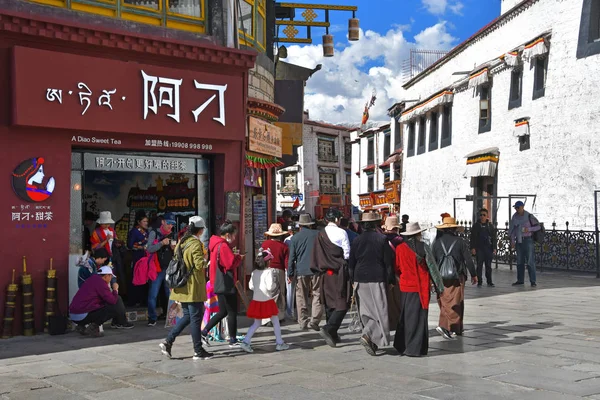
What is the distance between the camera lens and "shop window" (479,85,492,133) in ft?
90.7

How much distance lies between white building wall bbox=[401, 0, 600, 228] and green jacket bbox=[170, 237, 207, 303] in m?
15.1

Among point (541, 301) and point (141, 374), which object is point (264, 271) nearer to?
point (141, 374)

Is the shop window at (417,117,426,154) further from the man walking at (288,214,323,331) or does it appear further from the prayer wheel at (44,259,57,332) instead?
the prayer wheel at (44,259,57,332)

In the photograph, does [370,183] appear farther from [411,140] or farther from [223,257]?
[223,257]

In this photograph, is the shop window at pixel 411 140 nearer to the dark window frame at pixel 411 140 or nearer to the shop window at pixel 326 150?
the dark window frame at pixel 411 140

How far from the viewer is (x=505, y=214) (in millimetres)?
25984

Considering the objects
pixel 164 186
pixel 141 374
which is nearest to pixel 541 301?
pixel 164 186

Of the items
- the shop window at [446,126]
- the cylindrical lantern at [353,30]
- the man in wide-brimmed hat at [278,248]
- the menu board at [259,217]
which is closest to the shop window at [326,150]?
the shop window at [446,126]

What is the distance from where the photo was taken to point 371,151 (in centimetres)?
5053

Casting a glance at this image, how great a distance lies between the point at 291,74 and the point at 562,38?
26.6ft

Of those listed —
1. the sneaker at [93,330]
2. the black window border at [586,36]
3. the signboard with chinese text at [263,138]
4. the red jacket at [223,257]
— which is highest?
the black window border at [586,36]

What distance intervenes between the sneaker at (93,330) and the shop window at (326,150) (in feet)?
168

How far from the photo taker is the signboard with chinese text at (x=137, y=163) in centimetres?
1181

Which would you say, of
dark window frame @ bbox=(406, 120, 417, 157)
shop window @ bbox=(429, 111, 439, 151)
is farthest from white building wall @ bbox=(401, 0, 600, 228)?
dark window frame @ bbox=(406, 120, 417, 157)
